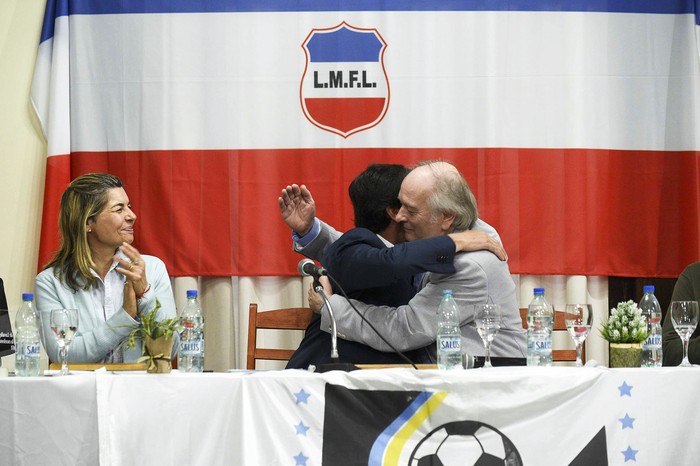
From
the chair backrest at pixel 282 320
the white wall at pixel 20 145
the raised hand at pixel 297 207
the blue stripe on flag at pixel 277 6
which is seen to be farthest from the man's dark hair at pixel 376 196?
the white wall at pixel 20 145

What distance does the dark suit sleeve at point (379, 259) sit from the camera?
274 cm

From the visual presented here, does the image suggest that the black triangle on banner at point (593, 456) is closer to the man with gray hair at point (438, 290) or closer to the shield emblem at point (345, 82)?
the man with gray hair at point (438, 290)

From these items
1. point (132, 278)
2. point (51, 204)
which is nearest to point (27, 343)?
point (132, 278)

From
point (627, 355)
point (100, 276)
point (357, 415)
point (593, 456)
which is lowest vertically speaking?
point (593, 456)

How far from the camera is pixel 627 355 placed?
2633 mm

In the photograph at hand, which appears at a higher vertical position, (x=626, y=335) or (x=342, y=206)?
(x=342, y=206)

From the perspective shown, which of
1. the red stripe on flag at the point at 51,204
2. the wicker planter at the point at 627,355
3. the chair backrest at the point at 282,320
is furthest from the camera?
the red stripe on flag at the point at 51,204

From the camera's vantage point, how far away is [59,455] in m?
2.38

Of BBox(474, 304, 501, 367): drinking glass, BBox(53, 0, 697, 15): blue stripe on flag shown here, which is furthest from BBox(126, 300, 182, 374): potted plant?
BBox(53, 0, 697, 15): blue stripe on flag

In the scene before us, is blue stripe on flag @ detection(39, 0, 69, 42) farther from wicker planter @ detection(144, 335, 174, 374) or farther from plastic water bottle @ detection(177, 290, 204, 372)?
wicker planter @ detection(144, 335, 174, 374)

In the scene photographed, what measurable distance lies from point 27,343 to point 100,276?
2.67ft

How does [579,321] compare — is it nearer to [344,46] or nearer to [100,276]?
[100,276]

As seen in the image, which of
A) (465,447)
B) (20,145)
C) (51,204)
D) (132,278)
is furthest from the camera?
(20,145)

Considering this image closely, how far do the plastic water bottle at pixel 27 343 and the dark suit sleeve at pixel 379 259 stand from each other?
0.95m
